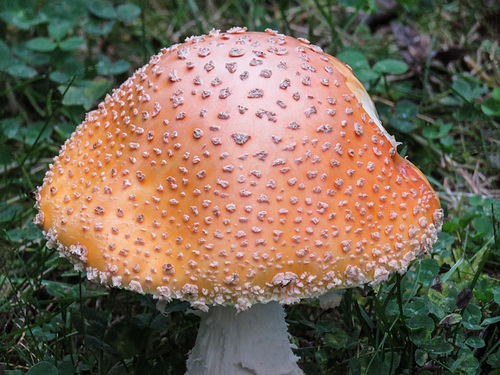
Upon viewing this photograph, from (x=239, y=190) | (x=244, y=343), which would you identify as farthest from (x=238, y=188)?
(x=244, y=343)

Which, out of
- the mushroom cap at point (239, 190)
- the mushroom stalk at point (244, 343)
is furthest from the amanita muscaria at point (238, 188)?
the mushroom stalk at point (244, 343)

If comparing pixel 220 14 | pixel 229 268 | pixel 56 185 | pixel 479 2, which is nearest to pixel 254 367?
pixel 229 268

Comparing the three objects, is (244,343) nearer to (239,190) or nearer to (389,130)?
(239,190)

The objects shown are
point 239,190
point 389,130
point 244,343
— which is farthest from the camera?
point 389,130

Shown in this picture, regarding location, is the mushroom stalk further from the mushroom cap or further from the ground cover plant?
the mushroom cap

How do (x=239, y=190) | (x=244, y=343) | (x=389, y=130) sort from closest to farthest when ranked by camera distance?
1. (x=239, y=190)
2. (x=244, y=343)
3. (x=389, y=130)
